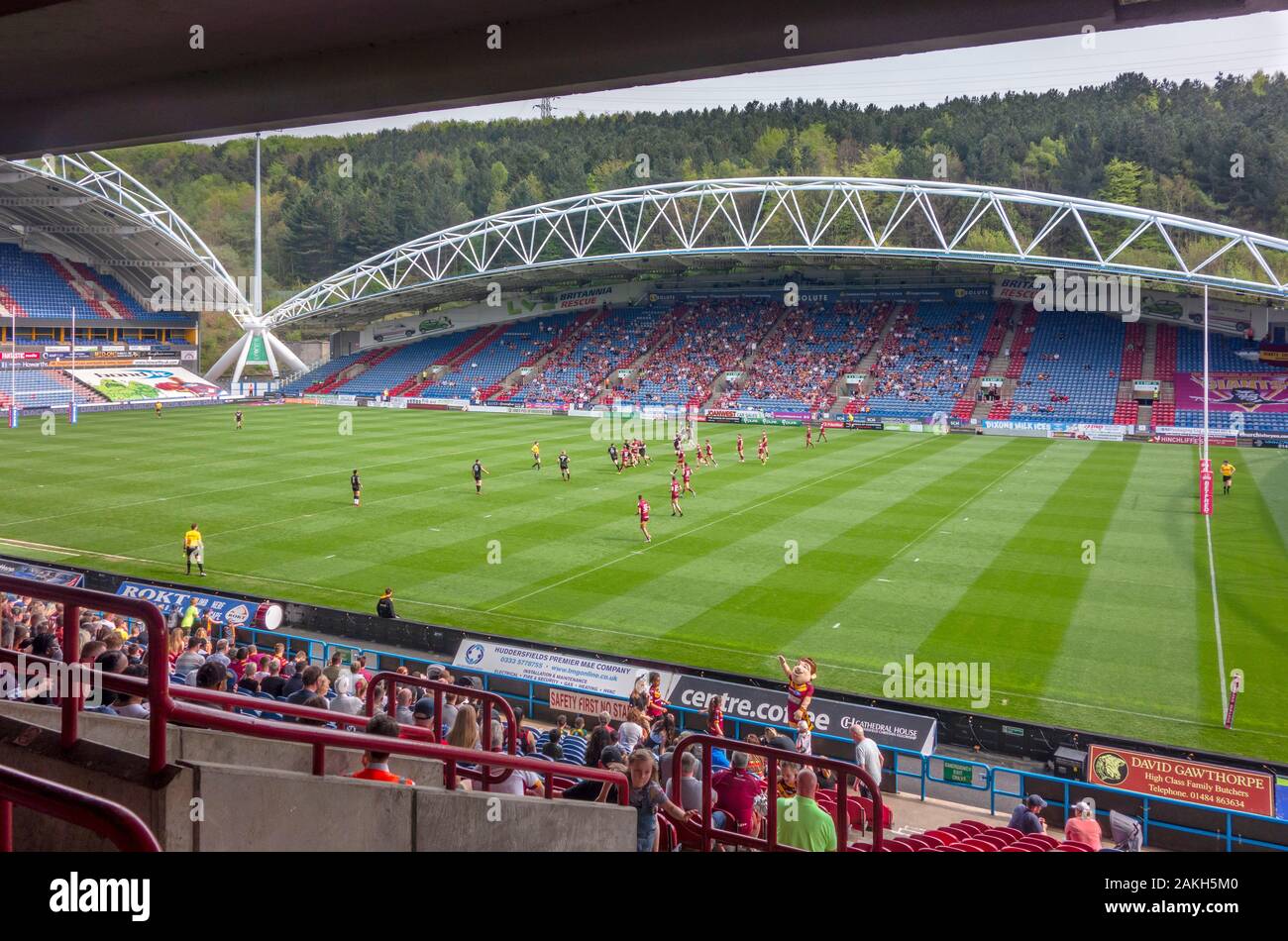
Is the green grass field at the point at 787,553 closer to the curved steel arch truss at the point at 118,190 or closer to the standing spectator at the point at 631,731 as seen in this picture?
the standing spectator at the point at 631,731

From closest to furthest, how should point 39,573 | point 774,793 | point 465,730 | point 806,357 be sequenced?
point 774,793, point 465,730, point 39,573, point 806,357

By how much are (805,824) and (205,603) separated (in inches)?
664

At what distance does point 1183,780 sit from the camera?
43.1 ft

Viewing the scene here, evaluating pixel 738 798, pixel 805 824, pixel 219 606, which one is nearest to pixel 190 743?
pixel 805 824

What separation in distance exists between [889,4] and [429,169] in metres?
138

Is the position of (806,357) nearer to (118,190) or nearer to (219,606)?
(118,190)

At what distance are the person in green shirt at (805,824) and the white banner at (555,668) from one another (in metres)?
9.70

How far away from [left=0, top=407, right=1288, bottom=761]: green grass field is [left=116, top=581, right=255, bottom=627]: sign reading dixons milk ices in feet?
5.78

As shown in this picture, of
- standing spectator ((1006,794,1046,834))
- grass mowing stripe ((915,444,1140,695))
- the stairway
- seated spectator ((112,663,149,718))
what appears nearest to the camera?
seated spectator ((112,663,149,718))

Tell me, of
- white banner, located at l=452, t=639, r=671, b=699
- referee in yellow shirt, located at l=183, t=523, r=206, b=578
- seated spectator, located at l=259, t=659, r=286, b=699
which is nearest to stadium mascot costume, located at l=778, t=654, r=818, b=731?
white banner, located at l=452, t=639, r=671, b=699

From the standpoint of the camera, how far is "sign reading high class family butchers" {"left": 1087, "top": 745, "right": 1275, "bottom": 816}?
12.7 meters

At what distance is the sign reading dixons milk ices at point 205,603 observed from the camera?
1978 centimetres

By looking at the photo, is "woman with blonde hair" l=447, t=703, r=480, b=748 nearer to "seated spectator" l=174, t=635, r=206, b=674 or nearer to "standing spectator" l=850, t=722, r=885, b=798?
"standing spectator" l=850, t=722, r=885, b=798

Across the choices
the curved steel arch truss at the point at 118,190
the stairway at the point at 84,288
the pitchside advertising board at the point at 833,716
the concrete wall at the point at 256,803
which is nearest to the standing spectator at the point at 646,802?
the concrete wall at the point at 256,803
